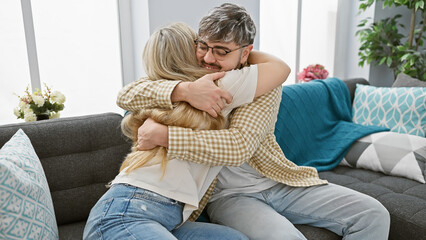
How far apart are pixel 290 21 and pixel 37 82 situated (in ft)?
8.27

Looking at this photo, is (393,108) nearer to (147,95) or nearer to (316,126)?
(316,126)

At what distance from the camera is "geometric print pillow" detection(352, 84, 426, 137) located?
2115mm

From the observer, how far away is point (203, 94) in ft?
3.53

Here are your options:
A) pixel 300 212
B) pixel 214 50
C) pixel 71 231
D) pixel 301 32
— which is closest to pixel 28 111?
pixel 71 231

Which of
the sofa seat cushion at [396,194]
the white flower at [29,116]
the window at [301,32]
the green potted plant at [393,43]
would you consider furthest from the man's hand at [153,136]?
the green potted plant at [393,43]

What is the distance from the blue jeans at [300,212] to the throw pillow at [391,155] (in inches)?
26.2

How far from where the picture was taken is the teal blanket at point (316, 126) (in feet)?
6.41

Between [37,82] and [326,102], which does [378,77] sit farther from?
[37,82]

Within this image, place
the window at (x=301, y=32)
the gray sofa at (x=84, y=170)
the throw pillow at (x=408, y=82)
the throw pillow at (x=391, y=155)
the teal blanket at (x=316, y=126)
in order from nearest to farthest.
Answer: the gray sofa at (x=84, y=170), the throw pillow at (x=391, y=155), the teal blanket at (x=316, y=126), the throw pillow at (x=408, y=82), the window at (x=301, y=32)

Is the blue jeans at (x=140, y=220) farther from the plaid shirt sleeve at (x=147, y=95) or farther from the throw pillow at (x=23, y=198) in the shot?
the plaid shirt sleeve at (x=147, y=95)

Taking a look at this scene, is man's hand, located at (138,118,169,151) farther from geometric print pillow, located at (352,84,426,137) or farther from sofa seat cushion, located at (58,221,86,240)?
geometric print pillow, located at (352,84,426,137)

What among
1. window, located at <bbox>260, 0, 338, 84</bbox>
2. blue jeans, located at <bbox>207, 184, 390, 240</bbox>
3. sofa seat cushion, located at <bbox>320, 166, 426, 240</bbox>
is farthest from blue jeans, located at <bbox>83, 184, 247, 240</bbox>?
window, located at <bbox>260, 0, 338, 84</bbox>

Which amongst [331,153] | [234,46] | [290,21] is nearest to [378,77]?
[290,21]

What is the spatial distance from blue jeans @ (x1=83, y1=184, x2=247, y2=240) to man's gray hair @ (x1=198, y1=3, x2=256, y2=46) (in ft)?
1.83
